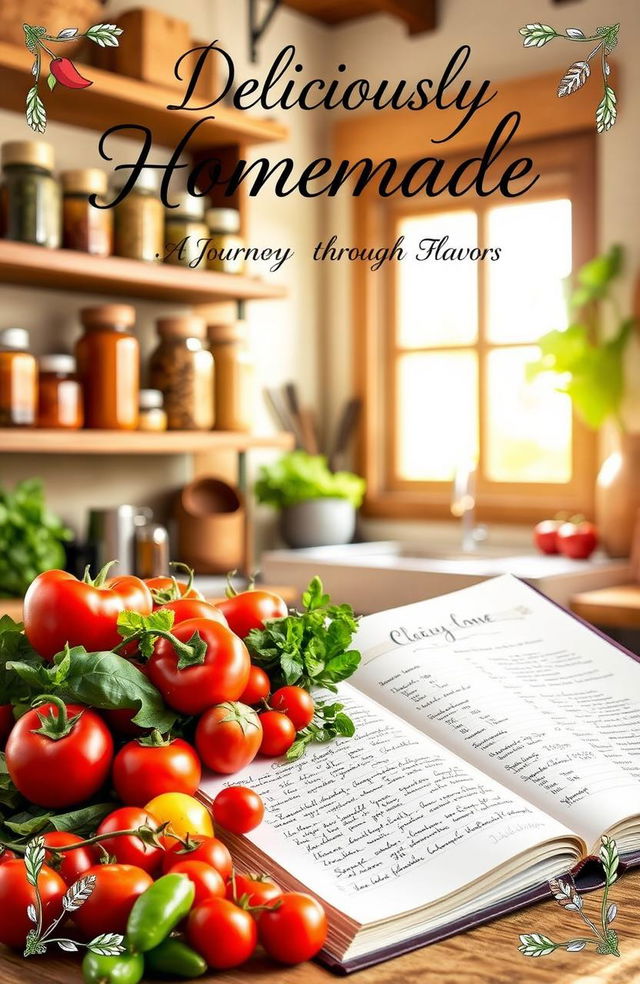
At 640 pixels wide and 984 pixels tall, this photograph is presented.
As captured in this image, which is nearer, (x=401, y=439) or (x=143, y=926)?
(x=143, y=926)

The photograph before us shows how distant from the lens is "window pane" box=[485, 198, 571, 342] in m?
2.96

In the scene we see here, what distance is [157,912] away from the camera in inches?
22.4

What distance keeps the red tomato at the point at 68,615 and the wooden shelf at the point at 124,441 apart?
150 centimetres

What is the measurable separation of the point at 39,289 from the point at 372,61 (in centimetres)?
131

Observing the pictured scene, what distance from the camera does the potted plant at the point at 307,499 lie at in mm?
3018

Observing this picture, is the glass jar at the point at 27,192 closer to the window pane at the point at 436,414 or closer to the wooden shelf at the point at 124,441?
the wooden shelf at the point at 124,441

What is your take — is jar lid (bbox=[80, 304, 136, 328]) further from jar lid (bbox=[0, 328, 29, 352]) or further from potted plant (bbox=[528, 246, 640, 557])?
potted plant (bbox=[528, 246, 640, 557])

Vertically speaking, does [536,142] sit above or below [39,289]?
above

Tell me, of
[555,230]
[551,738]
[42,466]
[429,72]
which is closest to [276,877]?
[551,738]

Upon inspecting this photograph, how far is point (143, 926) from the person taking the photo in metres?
0.57

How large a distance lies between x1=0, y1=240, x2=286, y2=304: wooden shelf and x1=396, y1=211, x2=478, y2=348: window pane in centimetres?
59

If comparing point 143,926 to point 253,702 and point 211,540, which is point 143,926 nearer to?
point 253,702

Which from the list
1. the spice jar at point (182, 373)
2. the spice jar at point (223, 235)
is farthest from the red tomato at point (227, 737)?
the spice jar at point (223, 235)

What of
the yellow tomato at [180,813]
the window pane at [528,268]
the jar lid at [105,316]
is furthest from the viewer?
the window pane at [528,268]
